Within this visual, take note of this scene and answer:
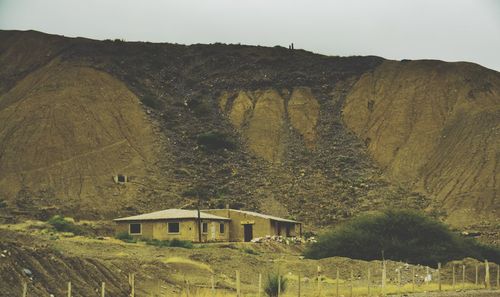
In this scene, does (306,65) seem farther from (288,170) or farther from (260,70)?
(288,170)

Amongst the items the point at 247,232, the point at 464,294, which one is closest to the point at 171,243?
the point at 247,232

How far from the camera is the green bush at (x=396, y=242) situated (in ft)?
163

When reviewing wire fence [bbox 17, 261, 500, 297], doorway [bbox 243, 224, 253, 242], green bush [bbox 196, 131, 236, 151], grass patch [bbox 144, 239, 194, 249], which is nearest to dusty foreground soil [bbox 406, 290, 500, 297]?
wire fence [bbox 17, 261, 500, 297]

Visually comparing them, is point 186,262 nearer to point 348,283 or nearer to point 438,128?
point 348,283

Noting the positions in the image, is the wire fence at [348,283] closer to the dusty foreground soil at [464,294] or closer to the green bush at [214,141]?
the dusty foreground soil at [464,294]

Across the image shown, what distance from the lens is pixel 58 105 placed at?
85.2 metres

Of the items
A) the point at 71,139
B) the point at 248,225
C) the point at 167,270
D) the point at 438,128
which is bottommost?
the point at 248,225

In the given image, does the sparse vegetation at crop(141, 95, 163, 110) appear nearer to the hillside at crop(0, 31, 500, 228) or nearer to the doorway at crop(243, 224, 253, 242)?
the hillside at crop(0, 31, 500, 228)

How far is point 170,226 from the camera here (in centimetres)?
5891

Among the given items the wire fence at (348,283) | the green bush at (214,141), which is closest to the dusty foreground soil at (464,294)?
the wire fence at (348,283)

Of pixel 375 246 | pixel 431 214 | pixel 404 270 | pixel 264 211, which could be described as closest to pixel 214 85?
pixel 264 211

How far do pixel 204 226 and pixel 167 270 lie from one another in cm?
2325

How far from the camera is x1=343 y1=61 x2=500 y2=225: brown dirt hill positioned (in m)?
74.4

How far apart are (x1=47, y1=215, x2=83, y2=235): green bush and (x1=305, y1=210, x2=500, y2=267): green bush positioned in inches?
643
